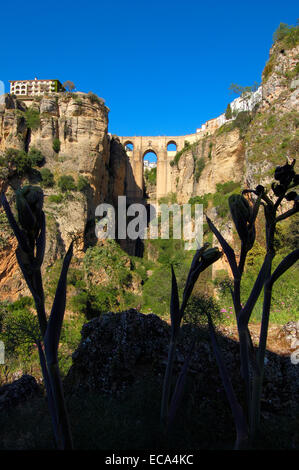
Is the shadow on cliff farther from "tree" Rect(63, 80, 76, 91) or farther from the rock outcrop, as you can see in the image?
the rock outcrop

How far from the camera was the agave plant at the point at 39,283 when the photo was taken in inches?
67.6

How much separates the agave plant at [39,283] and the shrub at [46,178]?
632 inches

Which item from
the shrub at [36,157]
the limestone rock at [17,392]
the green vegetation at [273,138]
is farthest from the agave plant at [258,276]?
the shrub at [36,157]

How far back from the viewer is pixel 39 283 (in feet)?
6.01

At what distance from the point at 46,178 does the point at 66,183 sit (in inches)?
48.2

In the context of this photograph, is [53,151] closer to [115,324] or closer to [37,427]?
[115,324]

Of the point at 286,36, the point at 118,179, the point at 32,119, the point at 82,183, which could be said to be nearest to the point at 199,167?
the point at 118,179

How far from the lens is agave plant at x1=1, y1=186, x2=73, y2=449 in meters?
1.72

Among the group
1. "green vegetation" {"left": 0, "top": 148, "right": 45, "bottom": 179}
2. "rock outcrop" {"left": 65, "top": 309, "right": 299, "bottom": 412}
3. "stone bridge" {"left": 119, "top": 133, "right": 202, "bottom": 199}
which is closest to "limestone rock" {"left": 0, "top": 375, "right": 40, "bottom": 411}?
"rock outcrop" {"left": 65, "top": 309, "right": 299, "bottom": 412}

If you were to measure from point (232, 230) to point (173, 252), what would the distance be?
10726mm

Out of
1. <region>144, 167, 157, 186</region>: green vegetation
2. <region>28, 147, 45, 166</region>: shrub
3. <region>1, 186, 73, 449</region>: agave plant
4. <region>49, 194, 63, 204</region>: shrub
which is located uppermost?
<region>144, 167, 157, 186</region>: green vegetation

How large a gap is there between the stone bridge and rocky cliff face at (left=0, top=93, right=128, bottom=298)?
1051 cm

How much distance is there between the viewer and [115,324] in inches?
144

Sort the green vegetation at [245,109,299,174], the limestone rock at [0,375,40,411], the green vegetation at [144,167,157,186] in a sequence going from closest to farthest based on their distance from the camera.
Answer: the limestone rock at [0,375,40,411] < the green vegetation at [245,109,299,174] < the green vegetation at [144,167,157,186]
